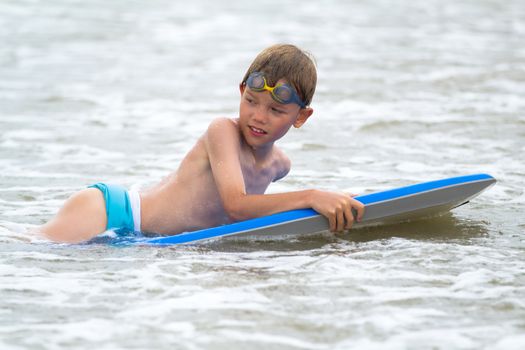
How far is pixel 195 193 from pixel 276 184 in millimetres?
1758

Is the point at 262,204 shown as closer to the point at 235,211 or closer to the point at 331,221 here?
the point at 235,211

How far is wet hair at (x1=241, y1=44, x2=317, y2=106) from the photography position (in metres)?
4.49

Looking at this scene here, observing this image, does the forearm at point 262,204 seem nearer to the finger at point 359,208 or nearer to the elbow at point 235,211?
the elbow at point 235,211

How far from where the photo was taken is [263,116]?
14.8 ft

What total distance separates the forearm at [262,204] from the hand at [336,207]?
0.05 m


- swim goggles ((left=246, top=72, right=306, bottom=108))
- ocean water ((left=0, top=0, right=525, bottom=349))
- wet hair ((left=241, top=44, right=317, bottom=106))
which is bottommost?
ocean water ((left=0, top=0, right=525, bottom=349))

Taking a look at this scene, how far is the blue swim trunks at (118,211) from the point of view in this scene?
4660 millimetres

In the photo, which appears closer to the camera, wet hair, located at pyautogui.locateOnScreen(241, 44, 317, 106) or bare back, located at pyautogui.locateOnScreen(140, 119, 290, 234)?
wet hair, located at pyautogui.locateOnScreen(241, 44, 317, 106)

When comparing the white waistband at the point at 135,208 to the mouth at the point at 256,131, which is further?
the white waistband at the point at 135,208

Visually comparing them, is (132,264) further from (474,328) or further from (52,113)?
(52,113)

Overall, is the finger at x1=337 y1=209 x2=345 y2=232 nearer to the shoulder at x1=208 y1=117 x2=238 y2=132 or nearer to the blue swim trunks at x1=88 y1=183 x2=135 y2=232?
the shoulder at x1=208 y1=117 x2=238 y2=132

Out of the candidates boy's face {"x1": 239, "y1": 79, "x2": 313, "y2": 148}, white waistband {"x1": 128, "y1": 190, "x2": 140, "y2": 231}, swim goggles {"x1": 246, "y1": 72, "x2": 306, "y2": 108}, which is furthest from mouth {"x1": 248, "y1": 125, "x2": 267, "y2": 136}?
white waistband {"x1": 128, "y1": 190, "x2": 140, "y2": 231}

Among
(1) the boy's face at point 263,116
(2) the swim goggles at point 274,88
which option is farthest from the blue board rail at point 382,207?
(2) the swim goggles at point 274,88

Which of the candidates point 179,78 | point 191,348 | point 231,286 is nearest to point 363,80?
point 179,78
